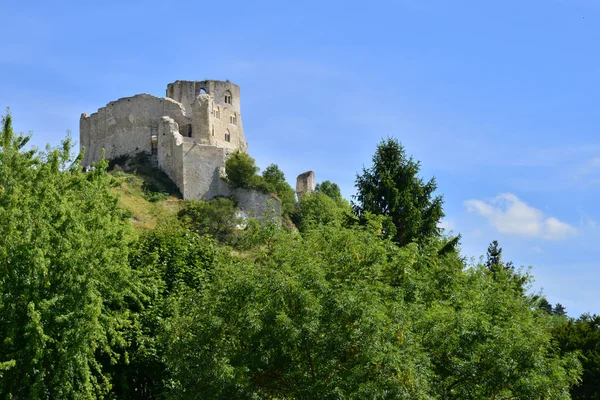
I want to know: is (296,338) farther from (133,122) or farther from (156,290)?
(133,122)

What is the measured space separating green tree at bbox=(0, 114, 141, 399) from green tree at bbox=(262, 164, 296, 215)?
50444mm

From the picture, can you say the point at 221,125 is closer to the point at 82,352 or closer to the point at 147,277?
the point at 147,277

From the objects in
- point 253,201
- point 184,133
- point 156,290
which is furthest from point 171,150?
point 156,290

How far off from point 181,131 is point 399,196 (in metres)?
44.2

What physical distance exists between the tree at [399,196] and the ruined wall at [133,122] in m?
41.4

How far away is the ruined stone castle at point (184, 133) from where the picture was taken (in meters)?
75.4

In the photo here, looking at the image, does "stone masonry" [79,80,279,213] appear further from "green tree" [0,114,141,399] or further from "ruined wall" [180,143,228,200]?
"green tree" [0,114,141,399]

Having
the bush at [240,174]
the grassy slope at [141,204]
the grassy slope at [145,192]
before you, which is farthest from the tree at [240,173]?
the grassy slope at [141,204]

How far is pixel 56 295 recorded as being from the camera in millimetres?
22969

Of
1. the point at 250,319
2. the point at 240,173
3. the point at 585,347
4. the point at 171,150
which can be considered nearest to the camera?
the point at 250,319

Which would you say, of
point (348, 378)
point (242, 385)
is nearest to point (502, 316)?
point (348, 378)

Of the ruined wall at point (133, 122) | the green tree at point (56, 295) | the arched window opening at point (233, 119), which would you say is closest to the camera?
the green tree at point (56, 295)

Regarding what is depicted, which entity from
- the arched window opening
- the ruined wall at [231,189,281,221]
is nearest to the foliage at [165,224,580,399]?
the ruined wall at [231,189,281,221]

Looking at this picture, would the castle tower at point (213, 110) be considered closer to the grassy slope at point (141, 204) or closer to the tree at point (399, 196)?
the grassy slope at point (141, 204)
